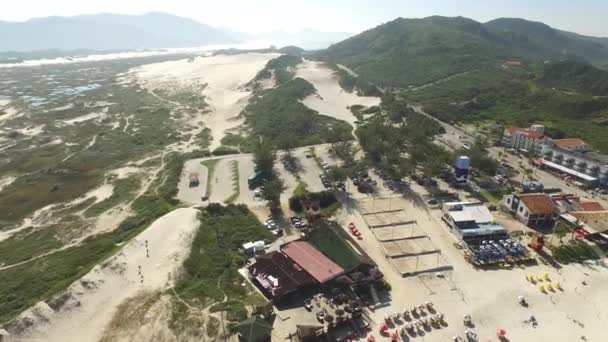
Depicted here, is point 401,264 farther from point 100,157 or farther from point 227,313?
point 100,157

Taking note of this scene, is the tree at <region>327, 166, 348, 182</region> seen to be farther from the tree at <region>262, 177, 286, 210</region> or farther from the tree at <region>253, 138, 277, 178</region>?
the tree at <region>253, 138, 277, 178</region>

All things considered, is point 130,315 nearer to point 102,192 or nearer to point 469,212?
point 102,192

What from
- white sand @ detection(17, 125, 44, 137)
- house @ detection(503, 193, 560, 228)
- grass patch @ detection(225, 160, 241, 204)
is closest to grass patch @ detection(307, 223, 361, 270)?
grass patch @ detection(225, 160, 241, 204)

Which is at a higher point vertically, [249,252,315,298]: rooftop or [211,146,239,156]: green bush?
[211,146,239,156]: green bush

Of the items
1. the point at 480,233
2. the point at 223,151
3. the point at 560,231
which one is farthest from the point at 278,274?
the point at 223,151

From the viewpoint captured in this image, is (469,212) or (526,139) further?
(526,139)

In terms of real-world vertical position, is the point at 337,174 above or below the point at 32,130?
above

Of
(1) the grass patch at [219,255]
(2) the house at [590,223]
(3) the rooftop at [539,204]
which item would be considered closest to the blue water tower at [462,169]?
(3) the rooftop at [539,204]
